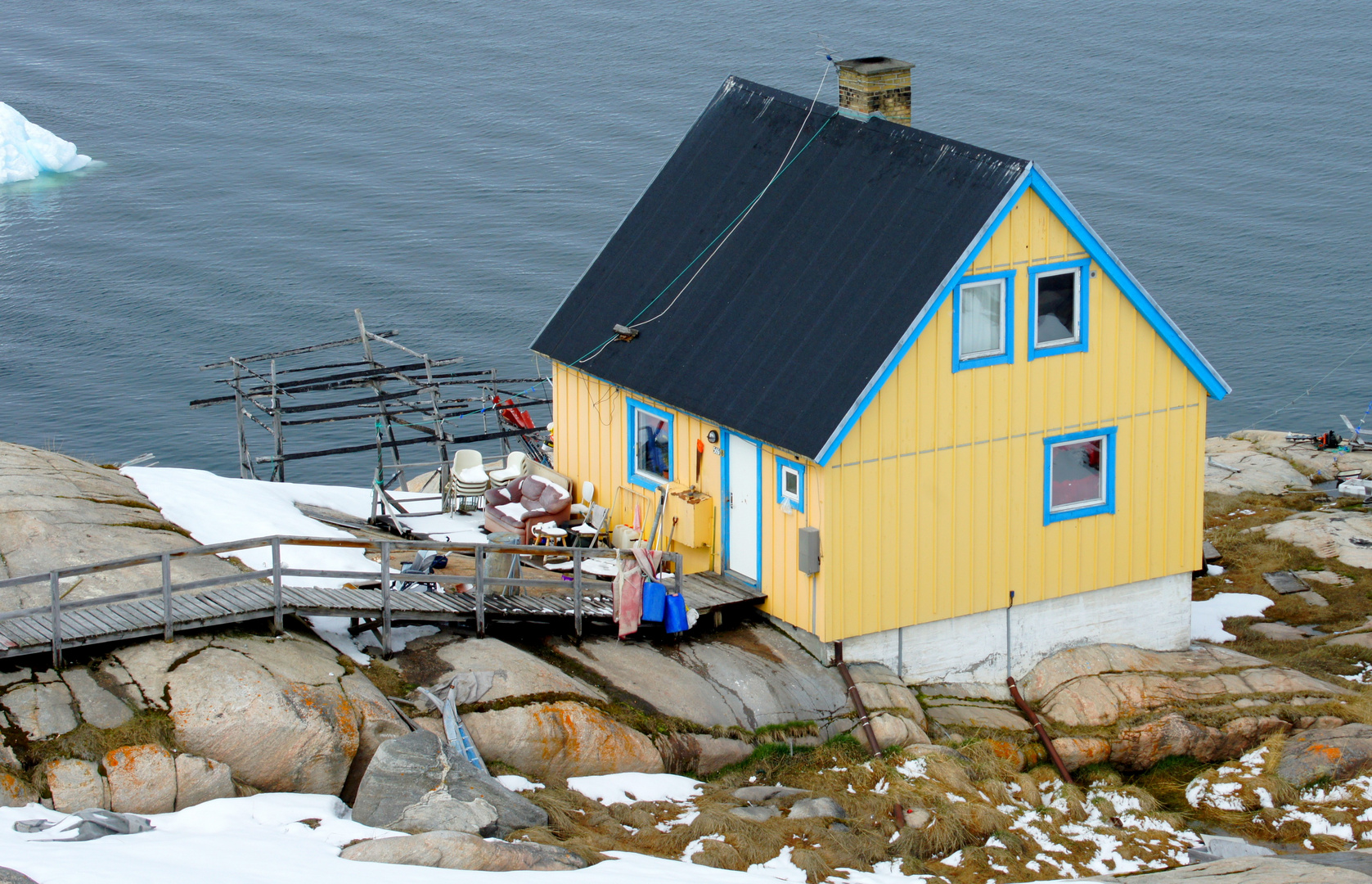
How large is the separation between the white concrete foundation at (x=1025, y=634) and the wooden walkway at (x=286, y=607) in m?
2.07

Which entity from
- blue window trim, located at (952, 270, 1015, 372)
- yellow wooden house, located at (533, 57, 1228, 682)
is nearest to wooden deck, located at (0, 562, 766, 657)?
yellow wooden house, located at (533, 57, 1228, 682)

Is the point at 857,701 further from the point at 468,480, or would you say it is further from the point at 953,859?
the point at 468,480

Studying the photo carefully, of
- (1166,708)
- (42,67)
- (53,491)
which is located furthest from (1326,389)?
(42,67)

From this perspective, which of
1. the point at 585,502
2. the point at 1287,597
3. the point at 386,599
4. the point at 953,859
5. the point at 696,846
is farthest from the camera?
the point at 1287,597

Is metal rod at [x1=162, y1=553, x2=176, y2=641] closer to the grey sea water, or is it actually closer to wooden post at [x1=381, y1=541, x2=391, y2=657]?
wooden post at [x1=381, y1=541, x2=391, y2=657]

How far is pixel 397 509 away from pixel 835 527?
31.0 feet

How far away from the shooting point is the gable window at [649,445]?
24.4 metres

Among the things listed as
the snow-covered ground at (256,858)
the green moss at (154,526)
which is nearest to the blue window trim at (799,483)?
the snow-covered ground at (256,858)

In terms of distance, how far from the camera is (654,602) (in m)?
21.6

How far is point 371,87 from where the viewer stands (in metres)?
98.6

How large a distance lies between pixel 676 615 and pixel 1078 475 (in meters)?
6.70

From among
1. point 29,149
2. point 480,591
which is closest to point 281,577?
point 480,591

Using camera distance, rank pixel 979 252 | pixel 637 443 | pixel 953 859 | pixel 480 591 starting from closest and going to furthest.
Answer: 1. pixel 953 859
2. pixel 480 591
3. pixel 979 252
4. pixel 637 443

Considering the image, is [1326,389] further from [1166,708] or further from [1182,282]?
[1166,708]
